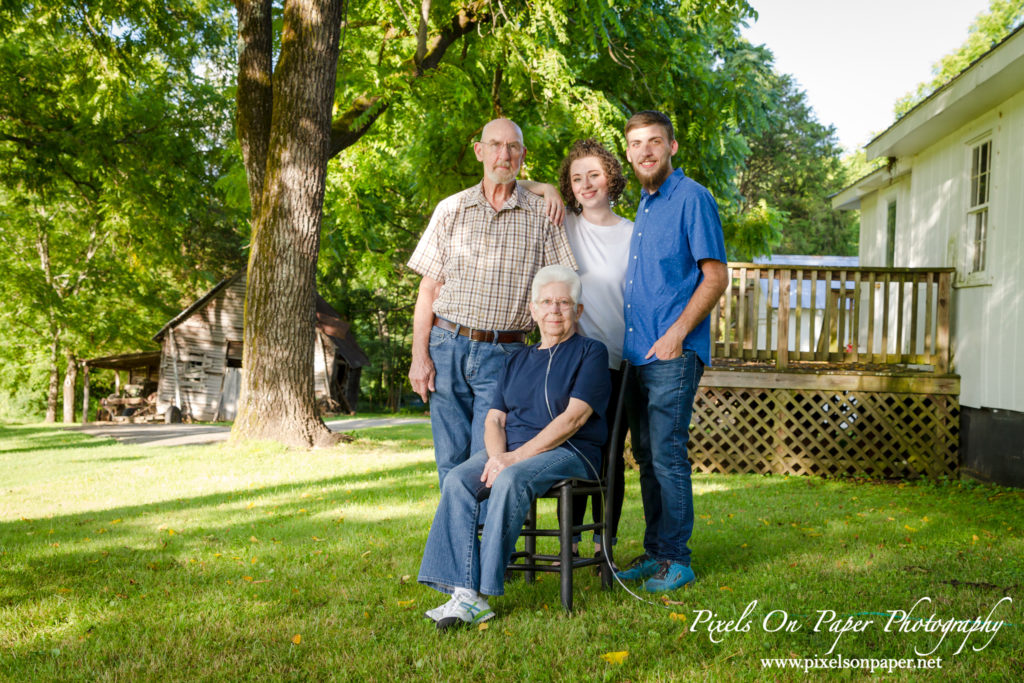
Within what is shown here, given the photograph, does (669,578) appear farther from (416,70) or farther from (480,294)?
(416,70)

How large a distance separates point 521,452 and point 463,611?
27.2 inches

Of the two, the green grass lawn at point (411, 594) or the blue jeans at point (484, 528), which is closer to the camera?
the green grass lawn at point (411, 594)

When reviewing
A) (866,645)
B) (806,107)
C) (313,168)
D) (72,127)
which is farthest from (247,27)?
(806,107)

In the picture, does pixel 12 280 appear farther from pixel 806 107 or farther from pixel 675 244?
pixel 806 107

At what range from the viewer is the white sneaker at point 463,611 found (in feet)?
10.4

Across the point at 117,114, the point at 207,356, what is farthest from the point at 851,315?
the point at 207,356

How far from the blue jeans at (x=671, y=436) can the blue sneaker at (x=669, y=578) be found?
0.04 m

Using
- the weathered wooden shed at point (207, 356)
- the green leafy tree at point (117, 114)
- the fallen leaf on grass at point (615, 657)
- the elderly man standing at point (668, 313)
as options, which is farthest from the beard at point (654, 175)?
the weathered wooden shed at point (207, 356)

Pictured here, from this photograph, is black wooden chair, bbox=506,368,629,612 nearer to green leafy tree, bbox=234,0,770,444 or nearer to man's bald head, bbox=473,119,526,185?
man's bald head, bbox=473,119,526,185

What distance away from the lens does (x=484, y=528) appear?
3.37m

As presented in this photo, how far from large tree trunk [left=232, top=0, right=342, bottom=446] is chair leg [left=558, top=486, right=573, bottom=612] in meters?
6.85

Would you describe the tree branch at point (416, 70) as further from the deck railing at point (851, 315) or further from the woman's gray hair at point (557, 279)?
the woman's gray hair at point (557, 279)

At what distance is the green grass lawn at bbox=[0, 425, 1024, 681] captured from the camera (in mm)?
2848

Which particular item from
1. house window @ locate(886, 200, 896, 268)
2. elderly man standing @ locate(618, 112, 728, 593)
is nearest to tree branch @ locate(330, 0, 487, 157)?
house window @ locate(886, 200, 896, 268)
